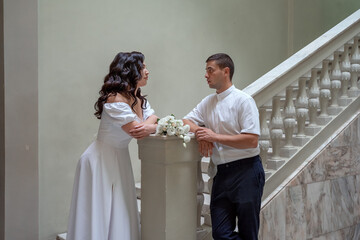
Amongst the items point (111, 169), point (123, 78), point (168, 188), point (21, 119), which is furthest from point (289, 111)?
point (21, 119)

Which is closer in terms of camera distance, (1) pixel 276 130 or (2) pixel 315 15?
(1) pixel 276 130

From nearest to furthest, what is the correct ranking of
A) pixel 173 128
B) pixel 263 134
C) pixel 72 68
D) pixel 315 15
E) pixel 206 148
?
pixel 173 128
pixel 206 148
pixel 263 134
pixel 72 68
pixel 315 15

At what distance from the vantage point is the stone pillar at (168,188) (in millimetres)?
3137

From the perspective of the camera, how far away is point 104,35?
5309mm

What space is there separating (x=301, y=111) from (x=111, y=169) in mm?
1961

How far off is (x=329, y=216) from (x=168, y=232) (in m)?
2.07

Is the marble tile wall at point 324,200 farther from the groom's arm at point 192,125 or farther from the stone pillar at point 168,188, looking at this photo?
the groom's arm at point 192,125

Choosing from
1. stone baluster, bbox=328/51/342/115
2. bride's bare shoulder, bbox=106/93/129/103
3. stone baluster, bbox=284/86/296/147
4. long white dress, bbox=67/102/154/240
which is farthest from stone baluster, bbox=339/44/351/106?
bride's bare shoulder, bbox=106/93/129/103

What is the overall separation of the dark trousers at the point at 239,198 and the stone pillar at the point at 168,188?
0.21 meters

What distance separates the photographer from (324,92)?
14.5 feet

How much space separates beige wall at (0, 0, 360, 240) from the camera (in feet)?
15.0

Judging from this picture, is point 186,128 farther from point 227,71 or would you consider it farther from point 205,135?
point 227,71

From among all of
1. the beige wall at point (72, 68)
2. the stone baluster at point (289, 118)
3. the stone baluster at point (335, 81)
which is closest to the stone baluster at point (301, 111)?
the stone baluster at point (289, 118)

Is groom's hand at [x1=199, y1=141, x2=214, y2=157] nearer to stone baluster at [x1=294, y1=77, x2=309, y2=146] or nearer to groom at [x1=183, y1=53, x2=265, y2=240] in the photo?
groom at [x1=183, y1=53, x2=265, y2=240]
